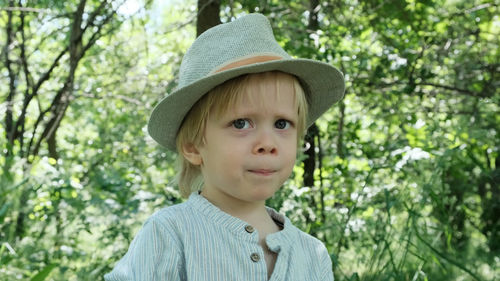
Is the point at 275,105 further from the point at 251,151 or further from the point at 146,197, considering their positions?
the point at 146,197

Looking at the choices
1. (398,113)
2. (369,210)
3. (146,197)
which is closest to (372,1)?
(398,113)

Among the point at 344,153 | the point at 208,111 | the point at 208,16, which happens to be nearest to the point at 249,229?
the point at 208,111

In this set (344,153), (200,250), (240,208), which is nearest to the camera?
(200,250)

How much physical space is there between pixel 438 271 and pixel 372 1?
3.95m

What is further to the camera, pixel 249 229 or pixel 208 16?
pixel 208 16

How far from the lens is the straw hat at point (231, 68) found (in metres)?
1.79

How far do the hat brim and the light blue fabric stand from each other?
0.24 m

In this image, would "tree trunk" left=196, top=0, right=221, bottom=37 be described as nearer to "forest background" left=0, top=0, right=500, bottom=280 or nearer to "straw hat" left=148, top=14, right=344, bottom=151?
"forest background" left=0, top=0, right=500, bottom=280

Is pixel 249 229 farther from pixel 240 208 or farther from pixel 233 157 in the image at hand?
pixel 233 157

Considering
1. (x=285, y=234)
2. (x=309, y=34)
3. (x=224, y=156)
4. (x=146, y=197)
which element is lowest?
(x=146, y=197)

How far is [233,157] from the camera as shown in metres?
1.74

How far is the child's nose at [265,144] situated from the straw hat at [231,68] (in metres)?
0.18

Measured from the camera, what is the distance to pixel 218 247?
1757mm

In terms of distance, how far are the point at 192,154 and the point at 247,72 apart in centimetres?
32
